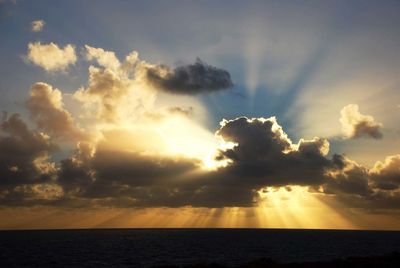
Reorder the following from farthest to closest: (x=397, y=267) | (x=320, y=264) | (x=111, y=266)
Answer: (x=111, y=266) → (x=320, y=264) → (x=397, y=267)

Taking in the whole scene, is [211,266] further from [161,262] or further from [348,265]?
[161,262]

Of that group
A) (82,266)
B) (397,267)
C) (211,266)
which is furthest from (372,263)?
(82,266)

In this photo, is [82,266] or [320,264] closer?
[320,264]

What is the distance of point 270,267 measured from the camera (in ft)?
242

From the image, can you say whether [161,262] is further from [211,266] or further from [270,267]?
[270,267]

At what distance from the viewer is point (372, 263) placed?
244 feet

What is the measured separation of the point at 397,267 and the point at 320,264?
1240 centimetres

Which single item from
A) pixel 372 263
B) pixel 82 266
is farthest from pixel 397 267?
pixel 82 266

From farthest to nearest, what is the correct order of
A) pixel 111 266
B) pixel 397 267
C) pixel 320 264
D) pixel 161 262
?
pixel 161 262 → pixel 111 266 → pixel 320 264 → pixel 397 267

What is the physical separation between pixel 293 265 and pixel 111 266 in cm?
5416

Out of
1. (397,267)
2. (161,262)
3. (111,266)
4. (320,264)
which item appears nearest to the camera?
(397,267)

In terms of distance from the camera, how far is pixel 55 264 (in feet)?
394

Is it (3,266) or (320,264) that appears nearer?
(320,264)

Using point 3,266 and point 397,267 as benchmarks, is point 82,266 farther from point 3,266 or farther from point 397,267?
point 397,267
